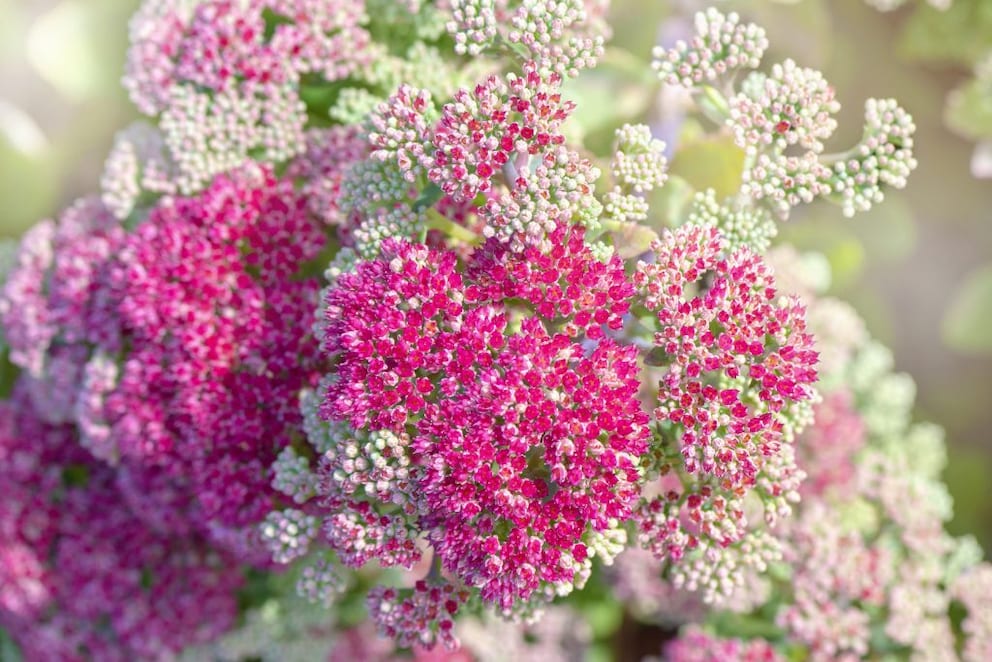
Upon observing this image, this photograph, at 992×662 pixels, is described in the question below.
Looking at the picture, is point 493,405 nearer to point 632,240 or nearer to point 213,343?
point 632,240

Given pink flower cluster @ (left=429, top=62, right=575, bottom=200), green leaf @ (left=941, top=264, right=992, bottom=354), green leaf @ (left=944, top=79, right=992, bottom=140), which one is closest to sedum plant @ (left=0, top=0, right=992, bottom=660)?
pink flower cluster @ (left=429, top=62, right=575, bottom=200)

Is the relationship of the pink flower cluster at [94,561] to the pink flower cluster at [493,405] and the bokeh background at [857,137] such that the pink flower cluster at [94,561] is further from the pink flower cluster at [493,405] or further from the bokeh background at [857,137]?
the pink flower cluster at [493,405]

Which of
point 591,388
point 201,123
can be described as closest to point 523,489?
point 591,388

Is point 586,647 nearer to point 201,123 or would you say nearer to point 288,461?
point 288,461

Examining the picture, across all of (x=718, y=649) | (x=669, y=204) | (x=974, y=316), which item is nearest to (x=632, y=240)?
(x=669, y=204)

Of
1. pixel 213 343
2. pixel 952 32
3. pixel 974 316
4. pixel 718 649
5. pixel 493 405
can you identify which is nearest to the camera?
pixel 493 405
